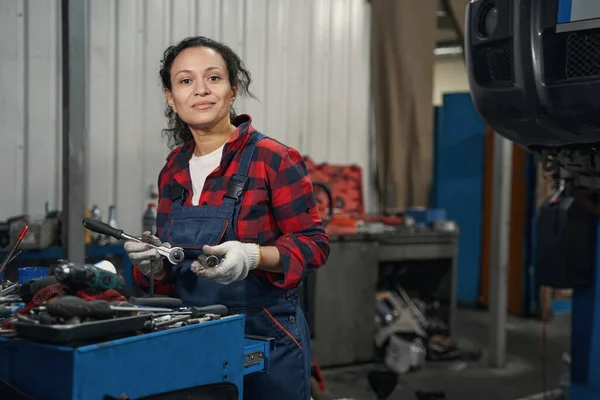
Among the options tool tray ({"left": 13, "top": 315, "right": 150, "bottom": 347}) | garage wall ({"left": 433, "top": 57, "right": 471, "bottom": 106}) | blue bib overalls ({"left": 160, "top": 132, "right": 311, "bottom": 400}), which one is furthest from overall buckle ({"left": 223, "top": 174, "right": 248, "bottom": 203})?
garage wall ({"left": 433, "top": 57, "right": 471, "bottom": 106})

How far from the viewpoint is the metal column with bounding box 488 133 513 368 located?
3830 millimetres

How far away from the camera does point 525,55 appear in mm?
1986

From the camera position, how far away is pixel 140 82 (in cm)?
340

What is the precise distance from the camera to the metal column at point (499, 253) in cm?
383

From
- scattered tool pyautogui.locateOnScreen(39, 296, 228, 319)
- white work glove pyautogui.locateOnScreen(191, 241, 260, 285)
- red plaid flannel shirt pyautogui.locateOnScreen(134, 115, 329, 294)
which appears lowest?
scattered tool pyautogui.locateOnScreen(39, 296, 228, 319)

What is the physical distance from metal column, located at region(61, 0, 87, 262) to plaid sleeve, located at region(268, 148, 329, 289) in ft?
3.69

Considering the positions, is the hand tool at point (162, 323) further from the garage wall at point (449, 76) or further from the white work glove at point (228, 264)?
the garage wall at point (449, 76)

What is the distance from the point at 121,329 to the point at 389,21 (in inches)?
158

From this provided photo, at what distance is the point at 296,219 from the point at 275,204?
0.06 metres

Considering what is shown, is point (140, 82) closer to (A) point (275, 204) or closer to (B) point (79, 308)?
(A) point (275, 204)

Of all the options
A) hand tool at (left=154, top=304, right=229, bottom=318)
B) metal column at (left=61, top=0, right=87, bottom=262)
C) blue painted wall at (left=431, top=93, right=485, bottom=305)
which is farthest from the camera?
blue painted wall at (left=431, top=93, right=485, bottom=305)

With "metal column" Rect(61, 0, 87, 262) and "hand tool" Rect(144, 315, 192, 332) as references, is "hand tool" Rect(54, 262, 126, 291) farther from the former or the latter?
"metal column" Rect(61, 0, 87, 262)

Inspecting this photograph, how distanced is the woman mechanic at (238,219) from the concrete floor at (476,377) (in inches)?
68.8

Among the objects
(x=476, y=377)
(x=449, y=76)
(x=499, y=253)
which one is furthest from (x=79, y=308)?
(x=449, y=76)
